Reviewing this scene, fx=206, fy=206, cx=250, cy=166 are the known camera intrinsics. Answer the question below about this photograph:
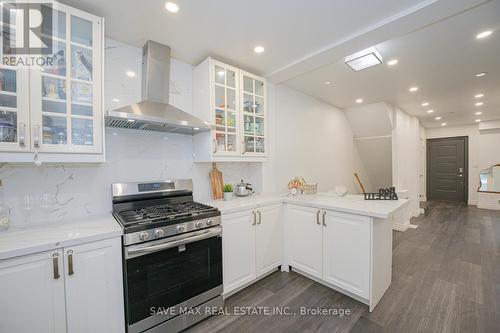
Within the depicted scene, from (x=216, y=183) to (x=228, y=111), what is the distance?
89 cm

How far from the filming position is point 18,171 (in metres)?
1.55

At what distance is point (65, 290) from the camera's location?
4.19ft

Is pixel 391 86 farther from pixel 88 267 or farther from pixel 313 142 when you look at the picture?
pixel 88 267

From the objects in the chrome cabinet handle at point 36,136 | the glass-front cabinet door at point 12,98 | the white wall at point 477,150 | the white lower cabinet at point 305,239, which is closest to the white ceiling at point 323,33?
the glass-front cabinet door at point 12,98

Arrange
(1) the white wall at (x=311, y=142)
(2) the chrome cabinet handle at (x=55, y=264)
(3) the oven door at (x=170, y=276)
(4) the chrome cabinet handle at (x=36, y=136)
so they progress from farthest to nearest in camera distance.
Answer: (1) the white wall at (x=311, y=142)
(3) the oven door at (x=170, y=276)
(4) the chrome cabinet handle at (x=36, y=136)
(2) the chrome cabinet handle at (x=55, y=264)

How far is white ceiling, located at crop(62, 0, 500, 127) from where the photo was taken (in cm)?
158

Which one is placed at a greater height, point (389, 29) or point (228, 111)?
point (389, 29)

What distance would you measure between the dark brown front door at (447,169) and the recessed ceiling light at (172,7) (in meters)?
9.22

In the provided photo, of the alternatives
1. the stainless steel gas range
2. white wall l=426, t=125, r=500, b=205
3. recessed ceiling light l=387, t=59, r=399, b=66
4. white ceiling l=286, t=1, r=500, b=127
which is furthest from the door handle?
white wall l=426, t=125, r=500, b=205

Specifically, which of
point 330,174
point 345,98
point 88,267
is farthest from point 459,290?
point 88,267

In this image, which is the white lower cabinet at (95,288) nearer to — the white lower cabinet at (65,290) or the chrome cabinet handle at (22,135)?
the white lower cabinet at (65,290)

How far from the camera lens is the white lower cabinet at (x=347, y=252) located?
192cm

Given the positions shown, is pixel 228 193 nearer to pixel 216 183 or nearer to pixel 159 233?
pixel 216 183

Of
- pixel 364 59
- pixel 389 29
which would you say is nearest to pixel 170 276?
pixel 389 29
